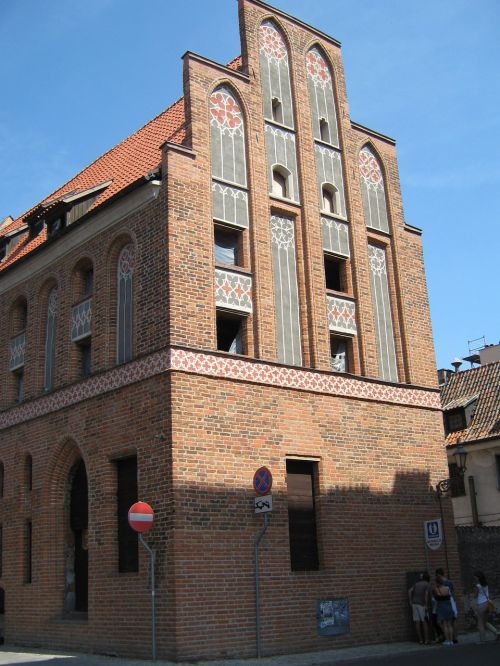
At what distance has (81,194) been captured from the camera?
19766 mm

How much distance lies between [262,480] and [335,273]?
6757 mm

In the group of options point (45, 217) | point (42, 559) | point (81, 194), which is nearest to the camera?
point (42, 559)

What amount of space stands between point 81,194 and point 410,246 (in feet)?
28.4

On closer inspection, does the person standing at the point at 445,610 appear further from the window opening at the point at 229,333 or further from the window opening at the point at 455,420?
the window opening at the point at 455,420

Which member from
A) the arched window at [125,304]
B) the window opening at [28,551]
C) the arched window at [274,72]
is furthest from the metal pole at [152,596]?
the arched window at [274,72]

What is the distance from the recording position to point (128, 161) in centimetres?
2077

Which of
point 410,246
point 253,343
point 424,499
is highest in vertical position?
point 410,246

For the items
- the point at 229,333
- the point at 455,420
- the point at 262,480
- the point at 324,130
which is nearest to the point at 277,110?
the point at 324,130

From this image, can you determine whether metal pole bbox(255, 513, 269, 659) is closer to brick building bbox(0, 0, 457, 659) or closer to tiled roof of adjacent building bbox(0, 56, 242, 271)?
brick building bbox(0, 0, 457, 659)

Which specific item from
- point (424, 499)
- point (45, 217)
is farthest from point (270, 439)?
point (45, 217)

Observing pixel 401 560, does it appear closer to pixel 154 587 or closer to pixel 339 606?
pixel 339 606

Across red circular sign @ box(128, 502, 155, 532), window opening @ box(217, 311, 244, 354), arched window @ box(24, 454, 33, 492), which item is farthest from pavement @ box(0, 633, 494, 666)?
window opening @ box(217, 311, 244, 354)

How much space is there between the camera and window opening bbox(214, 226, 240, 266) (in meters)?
17.2

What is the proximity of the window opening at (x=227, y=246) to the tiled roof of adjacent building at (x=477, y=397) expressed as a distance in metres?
15.7
